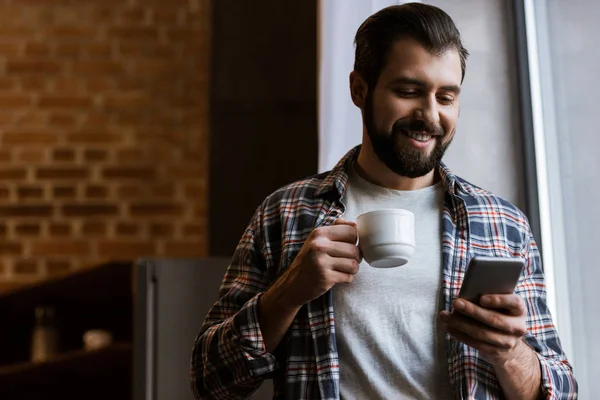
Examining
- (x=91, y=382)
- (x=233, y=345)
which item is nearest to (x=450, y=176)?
(x=233, y=345)

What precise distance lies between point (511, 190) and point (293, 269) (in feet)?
2.54

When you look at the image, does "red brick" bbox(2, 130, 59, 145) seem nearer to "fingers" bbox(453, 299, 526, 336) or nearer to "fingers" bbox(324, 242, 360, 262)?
"fingers" bbox(324, 242, 360, 262)

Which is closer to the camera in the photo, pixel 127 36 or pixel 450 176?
pixel 450 176

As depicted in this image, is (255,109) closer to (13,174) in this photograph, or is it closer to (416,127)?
(13,174)

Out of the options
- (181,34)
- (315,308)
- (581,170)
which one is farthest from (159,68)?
(315,308)

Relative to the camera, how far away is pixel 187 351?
2.18 meters

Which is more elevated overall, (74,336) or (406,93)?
(406,93)

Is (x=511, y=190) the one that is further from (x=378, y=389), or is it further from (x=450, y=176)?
(x=378, y=389)

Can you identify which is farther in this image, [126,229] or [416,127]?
[126,229]

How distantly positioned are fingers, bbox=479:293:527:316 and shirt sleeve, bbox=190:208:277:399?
1.03 feet

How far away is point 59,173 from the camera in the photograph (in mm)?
3199

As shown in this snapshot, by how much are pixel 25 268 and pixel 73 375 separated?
1.77 feet

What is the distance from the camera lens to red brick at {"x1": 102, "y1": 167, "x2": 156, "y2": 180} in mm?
3209

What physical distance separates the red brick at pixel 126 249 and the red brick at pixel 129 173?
26 centimetres
